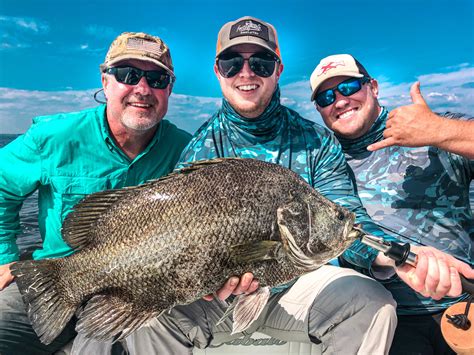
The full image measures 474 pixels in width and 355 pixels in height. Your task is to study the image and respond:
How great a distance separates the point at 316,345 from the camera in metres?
3.50

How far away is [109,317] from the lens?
288 centimetres

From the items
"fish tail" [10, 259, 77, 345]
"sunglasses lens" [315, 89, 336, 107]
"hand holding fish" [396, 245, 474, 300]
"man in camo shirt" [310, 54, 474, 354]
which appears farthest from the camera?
"sunglasses lens" [315, 89, 336, 107]

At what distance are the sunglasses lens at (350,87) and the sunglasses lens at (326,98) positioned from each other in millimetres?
108

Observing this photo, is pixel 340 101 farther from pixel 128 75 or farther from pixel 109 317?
pixel 109 317

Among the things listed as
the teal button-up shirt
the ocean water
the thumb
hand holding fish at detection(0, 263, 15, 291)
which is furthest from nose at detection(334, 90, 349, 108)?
the ocean water

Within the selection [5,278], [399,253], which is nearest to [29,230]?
[5,278]

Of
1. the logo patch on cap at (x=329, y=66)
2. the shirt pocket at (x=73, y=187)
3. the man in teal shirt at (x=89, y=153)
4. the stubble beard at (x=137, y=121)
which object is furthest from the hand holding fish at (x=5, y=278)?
the logo patch on cap at (x=329, y=66)

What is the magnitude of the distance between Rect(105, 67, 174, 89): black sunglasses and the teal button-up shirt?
0.57 metres

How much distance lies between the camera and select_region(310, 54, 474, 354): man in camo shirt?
12.5 ft

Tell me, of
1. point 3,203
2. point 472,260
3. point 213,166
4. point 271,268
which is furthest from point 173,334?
point 472,260

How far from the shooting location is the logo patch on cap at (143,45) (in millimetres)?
4539

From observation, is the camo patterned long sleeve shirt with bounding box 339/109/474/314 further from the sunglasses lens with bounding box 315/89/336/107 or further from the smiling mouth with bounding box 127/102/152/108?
the smiling mouth with bounding box 127/102/152/108

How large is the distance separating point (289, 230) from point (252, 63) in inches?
73.8

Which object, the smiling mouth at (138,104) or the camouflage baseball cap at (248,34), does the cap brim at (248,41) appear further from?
the smiling mouth at (138,104)
